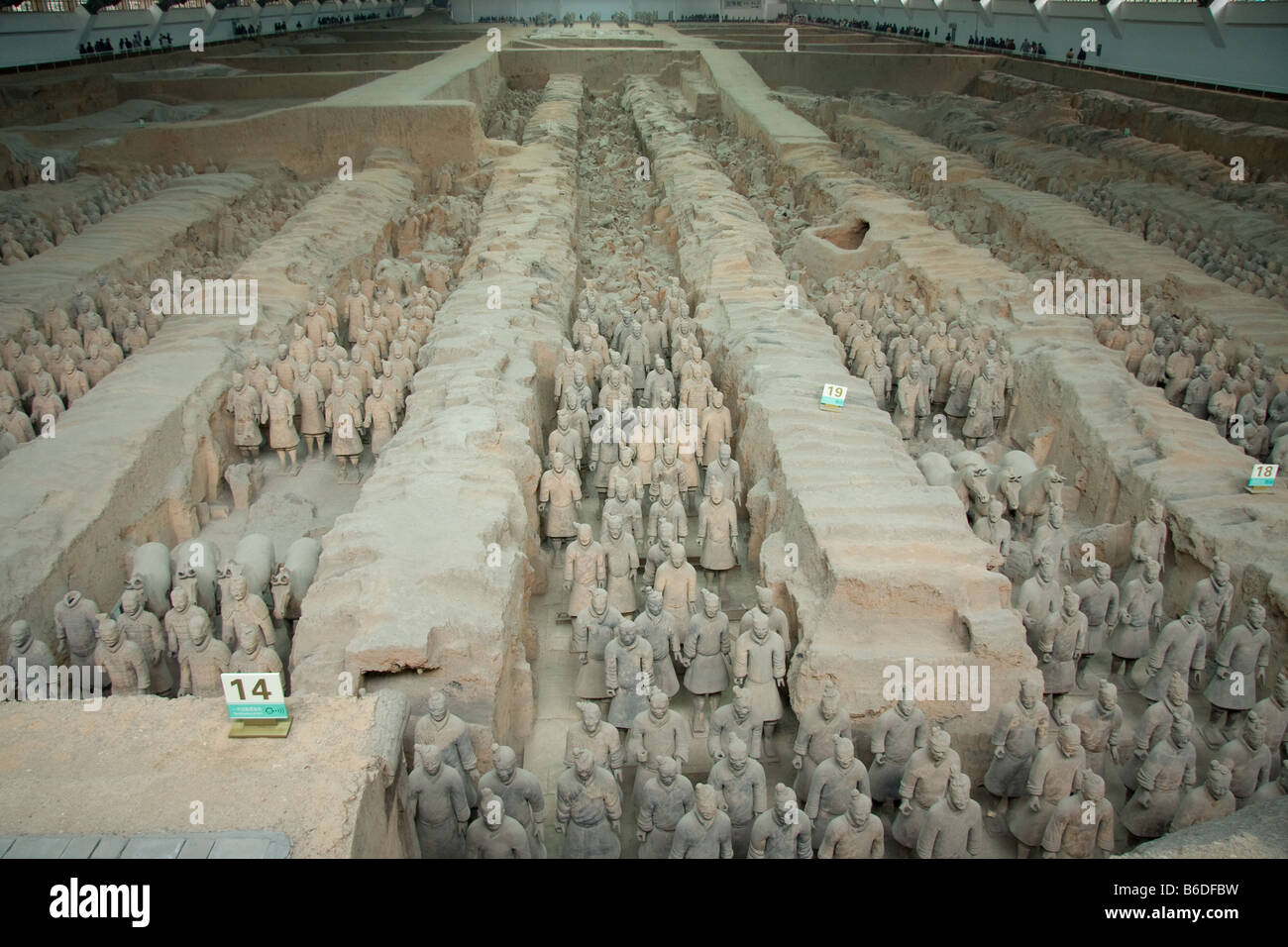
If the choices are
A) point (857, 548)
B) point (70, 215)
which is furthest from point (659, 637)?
point (70, 215)

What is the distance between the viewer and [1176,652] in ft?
15.3

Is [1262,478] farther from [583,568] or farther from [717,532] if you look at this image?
[583,568]

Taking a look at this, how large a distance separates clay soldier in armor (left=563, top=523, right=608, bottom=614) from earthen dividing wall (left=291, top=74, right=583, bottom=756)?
24 cm

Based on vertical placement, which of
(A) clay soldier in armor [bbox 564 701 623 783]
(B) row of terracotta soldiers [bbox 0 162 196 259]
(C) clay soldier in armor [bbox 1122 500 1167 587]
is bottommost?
(A) clay soldier in armor [bbox 564 701 623 783]

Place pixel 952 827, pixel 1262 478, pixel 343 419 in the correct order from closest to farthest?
pixel 952 827, pixel 1262 478, pixel 343 419

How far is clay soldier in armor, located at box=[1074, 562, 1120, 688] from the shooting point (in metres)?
4.99

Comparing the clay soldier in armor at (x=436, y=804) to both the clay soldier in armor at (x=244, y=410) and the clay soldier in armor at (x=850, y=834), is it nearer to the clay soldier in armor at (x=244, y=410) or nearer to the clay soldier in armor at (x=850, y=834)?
the clay soldier in armor at (x=850, y=834)

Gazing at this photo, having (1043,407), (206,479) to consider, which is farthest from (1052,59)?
(206,479)

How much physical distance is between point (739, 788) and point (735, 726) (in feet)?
1.09

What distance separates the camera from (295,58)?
20.1m

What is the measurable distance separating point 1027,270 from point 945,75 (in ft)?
47.1

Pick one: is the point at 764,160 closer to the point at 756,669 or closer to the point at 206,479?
the point at 206,479

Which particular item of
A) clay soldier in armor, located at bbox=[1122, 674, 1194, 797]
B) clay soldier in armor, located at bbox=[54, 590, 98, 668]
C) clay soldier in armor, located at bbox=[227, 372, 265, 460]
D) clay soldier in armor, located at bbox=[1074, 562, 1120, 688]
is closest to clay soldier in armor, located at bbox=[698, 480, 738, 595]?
clay soldier in armor, located at bbox=[1074, 562, 1120, 688]

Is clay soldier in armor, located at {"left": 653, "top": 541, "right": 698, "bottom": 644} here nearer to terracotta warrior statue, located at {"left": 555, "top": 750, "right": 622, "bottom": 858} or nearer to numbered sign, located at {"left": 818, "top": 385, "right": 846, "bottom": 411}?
terracotta warrior statue, located at {"left": 555, "top": 750, "right": 622, "bottom": 858}
